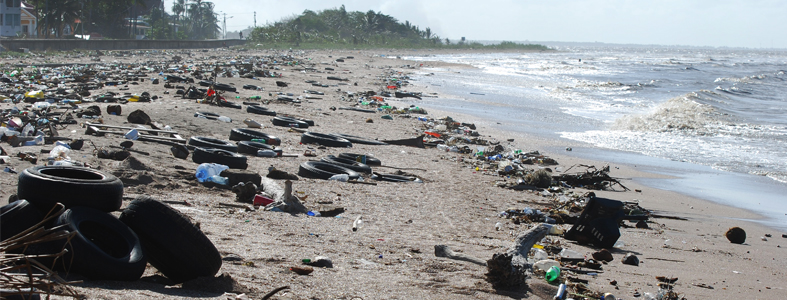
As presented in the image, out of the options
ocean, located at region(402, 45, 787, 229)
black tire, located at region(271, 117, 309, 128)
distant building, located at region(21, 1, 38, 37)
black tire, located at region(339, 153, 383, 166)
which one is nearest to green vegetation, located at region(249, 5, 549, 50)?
distant building, located at region(21, 1, 38, 37)

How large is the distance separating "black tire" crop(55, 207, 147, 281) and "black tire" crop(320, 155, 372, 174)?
4.32 metres

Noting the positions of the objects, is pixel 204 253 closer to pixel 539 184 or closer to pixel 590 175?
pixel 539 184

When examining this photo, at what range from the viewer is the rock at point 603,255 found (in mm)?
4551

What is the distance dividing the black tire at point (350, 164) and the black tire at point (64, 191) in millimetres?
4194

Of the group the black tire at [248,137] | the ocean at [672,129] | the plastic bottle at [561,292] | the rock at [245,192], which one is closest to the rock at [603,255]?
the plastic bottle at [561,292]

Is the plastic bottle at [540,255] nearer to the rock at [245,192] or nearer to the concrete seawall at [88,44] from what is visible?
the rock at [245,192]

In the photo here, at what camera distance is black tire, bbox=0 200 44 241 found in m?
2.97

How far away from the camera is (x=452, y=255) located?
410 centimetres

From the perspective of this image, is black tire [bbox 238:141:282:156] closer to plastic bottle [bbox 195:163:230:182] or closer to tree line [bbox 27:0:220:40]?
plastic bottle [bbox 195:163:230:182]

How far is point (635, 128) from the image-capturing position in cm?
1534

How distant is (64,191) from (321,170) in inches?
157

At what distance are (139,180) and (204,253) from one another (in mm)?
2630

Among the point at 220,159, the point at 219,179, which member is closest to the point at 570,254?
the point at 219,179

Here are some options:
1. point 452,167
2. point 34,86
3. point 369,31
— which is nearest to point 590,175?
point 452,167
